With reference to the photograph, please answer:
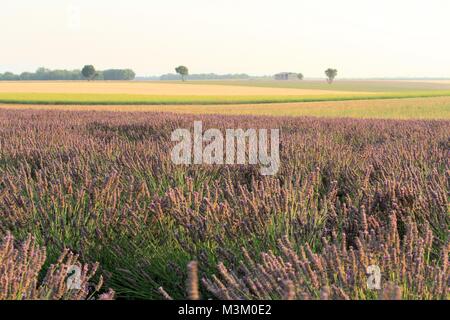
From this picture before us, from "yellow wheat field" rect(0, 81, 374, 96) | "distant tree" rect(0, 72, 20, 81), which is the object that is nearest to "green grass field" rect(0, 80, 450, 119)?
"yellow wheat field" rect(0, 81, 374, 96)

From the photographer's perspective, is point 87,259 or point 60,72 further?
point 60,72

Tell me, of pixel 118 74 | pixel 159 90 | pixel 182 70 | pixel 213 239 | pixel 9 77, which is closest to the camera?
pixel 213 239

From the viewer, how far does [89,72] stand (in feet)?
341

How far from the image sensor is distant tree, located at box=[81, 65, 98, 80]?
340 ft

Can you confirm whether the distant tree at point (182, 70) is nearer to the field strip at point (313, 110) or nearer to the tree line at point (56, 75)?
the tree line at point (56, 75)

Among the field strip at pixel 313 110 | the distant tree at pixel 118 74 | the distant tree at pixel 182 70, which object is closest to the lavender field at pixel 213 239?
the field strip at pixel 313 110

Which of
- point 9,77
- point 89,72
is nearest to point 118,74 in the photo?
point 89,72

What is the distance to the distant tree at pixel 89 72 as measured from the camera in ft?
340

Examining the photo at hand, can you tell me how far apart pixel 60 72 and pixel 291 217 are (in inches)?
4956

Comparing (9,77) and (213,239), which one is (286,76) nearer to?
(9,77)

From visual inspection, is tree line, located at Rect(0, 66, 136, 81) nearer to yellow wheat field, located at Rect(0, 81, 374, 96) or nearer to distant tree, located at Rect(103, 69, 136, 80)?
distant tree, located at Rect(103, 69, 136, 80)

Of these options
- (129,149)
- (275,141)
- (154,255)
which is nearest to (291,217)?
(154,255)
